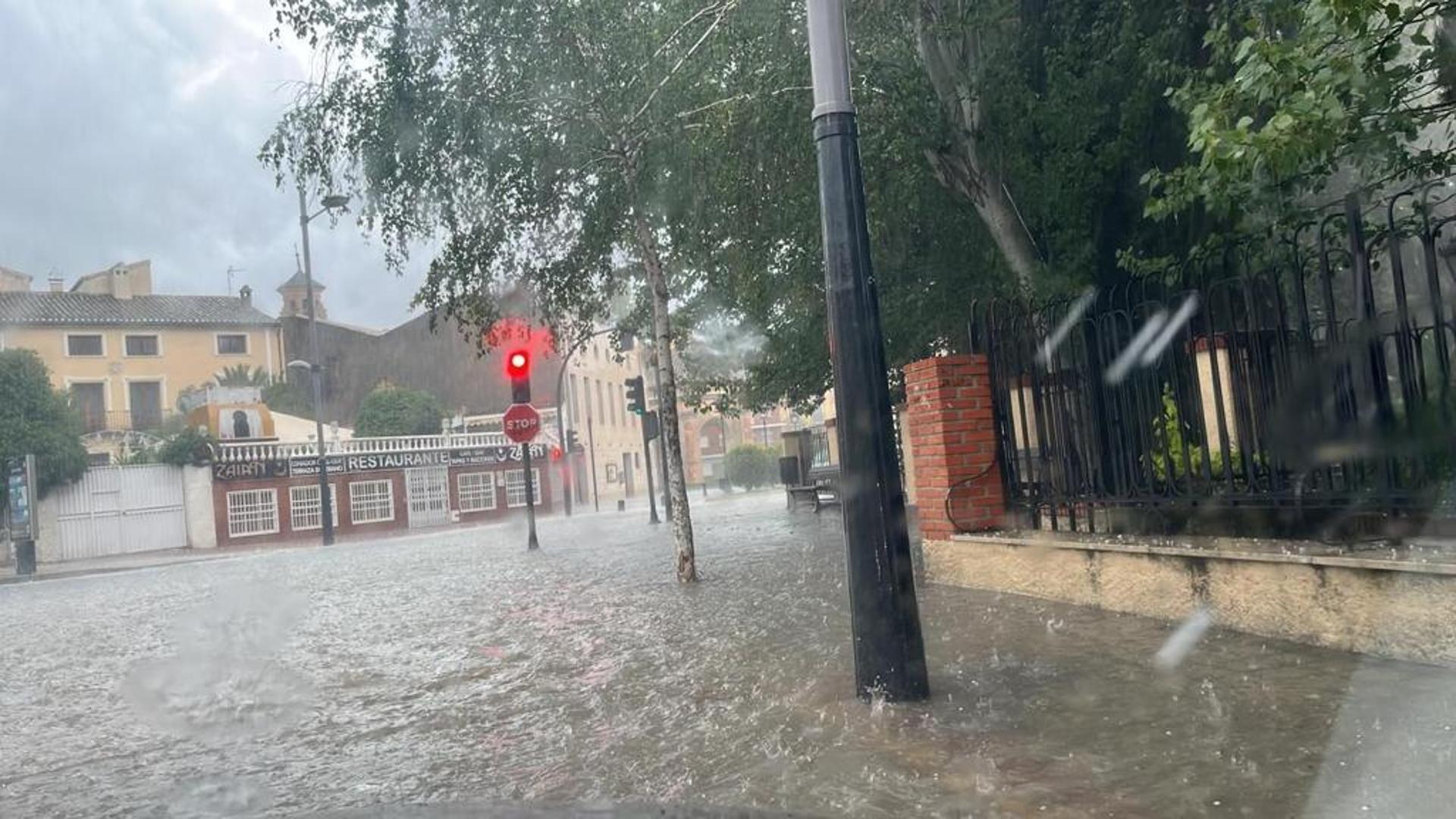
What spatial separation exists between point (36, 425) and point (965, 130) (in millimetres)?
34178

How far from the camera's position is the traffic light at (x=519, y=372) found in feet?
58.0

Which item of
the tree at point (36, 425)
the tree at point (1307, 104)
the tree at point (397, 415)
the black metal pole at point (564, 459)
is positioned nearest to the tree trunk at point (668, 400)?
the tree at point (1307, 104)

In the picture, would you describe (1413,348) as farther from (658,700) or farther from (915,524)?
(915,524)

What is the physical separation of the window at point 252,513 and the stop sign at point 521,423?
74.7ft

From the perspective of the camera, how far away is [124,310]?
52969mm

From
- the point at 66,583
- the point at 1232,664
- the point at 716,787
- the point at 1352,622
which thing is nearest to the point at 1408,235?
the point at 1352,622

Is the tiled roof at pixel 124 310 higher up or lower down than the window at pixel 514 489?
higher up

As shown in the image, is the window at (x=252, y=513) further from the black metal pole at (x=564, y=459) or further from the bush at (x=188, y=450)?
the black metal pole at (x=564, y=459)

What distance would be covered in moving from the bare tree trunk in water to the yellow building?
50.0 meters

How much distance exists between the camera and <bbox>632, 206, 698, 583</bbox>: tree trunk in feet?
35.7

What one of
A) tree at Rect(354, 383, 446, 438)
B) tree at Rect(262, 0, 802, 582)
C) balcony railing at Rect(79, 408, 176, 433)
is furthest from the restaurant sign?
tree at Rect(262, 0, 802, 582)

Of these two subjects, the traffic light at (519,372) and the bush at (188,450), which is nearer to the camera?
the traffic light at (519,372)

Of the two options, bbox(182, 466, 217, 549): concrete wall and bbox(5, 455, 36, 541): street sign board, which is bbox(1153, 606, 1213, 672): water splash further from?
bbox(182, 466, 217, 549): concrete wall

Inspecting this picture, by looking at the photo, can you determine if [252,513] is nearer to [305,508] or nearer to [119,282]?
[305,508]
